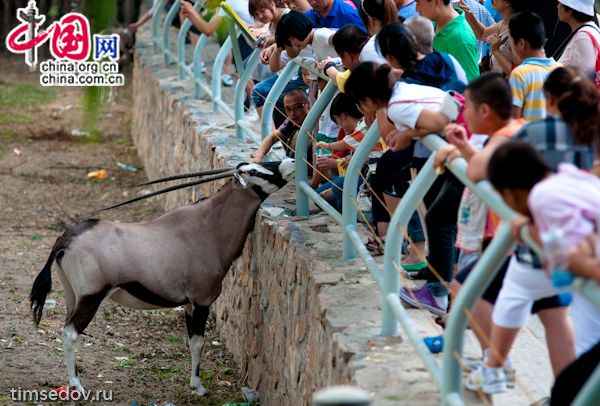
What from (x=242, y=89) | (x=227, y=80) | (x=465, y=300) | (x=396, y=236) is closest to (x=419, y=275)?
(x=396, y=236)

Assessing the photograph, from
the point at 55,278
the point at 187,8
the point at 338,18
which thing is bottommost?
the point at 55,278

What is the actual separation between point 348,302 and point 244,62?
14.1 feet

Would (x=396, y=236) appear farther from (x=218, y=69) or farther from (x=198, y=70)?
(x=198, y=70)

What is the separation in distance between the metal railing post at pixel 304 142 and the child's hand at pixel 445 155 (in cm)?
206

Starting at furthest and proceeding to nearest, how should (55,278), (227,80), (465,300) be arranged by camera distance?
(227,80) → (55,278) → (465,300)

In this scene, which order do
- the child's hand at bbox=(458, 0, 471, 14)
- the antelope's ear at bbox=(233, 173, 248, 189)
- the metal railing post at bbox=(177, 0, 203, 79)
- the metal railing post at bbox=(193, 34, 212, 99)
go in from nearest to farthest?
the child's hand at bbox=(458, 0, 471, 14) < the antelope's ear at bbox=(233, 173, 248, 189) < the metal railing post at bbox=(193, 34, 212, 99) < the metal railing post at bbox=(177, 0, 203, 79)

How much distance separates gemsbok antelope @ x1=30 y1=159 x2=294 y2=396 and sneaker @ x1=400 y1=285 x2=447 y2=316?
2.07 metres

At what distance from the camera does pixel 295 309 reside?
569 centimetres

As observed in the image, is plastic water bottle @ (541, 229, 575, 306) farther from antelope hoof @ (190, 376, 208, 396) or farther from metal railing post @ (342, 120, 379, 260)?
antelope hoof @ (190, 376, 208, 396)

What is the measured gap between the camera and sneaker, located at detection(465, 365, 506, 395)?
3.65 m

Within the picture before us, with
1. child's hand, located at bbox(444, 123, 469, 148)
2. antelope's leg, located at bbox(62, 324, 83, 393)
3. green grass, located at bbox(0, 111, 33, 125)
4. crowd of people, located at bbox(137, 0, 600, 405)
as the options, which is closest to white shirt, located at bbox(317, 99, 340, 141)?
crowd of people, located at bbox(137, 0, 600, 405)

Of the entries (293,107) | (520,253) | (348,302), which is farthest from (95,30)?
(293,107)

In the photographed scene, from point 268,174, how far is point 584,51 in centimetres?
224

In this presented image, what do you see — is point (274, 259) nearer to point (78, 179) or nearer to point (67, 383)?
point (67, 383)
